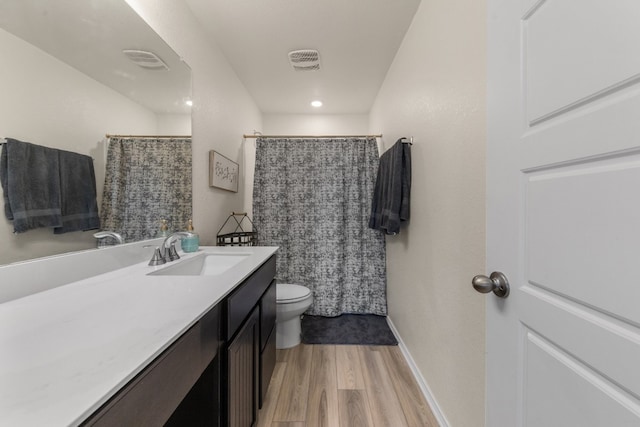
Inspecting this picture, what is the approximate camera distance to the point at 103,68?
99cm

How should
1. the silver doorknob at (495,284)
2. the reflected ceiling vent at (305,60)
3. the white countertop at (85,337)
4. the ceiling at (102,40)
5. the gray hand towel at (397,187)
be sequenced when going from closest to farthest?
the white countertop at (85,337), the silver doorknob at (495,284), the ceiling at (102,40), the gray hand towel at (397,187), the reflected ceiling vent at (305,60)

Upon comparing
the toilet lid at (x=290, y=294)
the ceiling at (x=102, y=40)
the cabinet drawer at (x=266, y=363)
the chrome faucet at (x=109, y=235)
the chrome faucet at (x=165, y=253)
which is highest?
the ceiling at (x=102, y=40)

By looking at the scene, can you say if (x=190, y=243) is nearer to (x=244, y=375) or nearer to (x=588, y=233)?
(x=244, y=375)

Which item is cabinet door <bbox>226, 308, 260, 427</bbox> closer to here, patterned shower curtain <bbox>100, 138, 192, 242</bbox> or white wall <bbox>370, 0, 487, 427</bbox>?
patterned shower curtain <bbox>100, 138, 192, 242</bbox>

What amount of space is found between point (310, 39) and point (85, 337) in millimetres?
2075

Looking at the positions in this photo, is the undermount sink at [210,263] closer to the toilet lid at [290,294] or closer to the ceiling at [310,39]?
the toilet lid at [290,294]

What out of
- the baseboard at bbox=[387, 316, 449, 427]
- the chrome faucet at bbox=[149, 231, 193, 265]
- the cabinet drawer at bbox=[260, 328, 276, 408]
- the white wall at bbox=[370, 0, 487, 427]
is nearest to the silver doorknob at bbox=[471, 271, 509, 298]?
the white wall at bbox=[370, 0, 487, 427]

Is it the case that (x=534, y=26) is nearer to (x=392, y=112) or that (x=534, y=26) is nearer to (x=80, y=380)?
(x=80, y=380)

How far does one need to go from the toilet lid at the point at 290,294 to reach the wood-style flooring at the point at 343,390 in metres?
0.43

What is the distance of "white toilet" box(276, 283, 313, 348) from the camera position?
5.87 feet

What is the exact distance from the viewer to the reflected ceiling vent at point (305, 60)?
198 cm

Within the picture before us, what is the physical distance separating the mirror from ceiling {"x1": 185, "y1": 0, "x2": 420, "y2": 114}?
25.5 inches

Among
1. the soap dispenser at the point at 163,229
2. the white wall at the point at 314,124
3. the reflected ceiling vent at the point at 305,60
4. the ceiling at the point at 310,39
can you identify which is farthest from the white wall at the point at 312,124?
the soap dispenser at the point at 163,229

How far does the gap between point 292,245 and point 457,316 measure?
1.62 m
